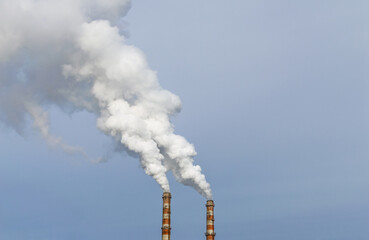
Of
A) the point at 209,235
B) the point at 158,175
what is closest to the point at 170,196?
the point at 158,175

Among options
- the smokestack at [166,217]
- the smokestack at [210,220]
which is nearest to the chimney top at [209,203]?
the smokestack at [210,220]

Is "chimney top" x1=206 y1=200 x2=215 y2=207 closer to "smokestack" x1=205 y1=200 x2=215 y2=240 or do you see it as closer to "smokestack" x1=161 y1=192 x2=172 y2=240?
"smokestack" x1=205 y1=200 x2=215 y2=240

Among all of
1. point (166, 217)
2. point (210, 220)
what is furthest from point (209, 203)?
point (166, 217)

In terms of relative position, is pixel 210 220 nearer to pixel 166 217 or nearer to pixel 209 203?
→ pixel 209 203

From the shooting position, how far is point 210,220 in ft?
243

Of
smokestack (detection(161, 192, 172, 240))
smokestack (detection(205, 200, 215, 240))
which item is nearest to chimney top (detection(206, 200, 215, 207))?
smokestack (detection(205, 200, 215, 240))

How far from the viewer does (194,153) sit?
7412cm

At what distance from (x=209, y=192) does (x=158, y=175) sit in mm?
9063

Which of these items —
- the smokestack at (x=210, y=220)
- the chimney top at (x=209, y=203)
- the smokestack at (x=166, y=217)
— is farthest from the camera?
the chimney top at (x=209, y=203)

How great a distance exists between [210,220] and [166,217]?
7630 mm

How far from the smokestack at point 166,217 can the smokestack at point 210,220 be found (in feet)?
22.4

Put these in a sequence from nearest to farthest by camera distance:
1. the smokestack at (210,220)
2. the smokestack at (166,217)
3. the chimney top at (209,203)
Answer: the smokestack at (166,217), the smokestack at (210,220), the chimney top at (209,203)

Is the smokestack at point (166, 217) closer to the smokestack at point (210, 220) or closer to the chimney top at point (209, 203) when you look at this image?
the smokestack at point (210, 220)

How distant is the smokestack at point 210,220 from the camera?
7319 cm
